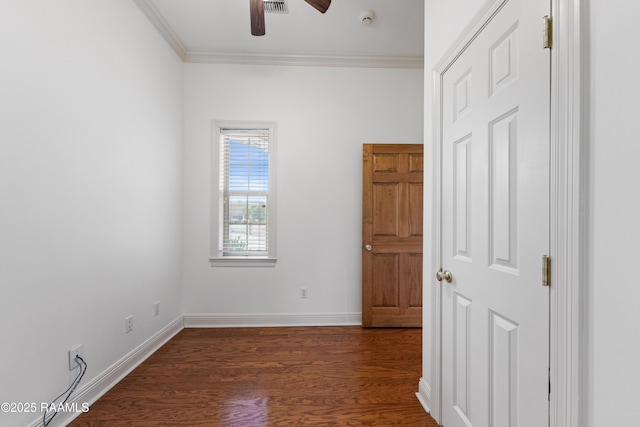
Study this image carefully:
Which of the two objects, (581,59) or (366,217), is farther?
(366,217)

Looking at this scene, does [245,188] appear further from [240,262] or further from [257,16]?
[257,16]

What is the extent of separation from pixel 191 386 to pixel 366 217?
2127mm

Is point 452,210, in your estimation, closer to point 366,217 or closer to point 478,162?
point 478,162

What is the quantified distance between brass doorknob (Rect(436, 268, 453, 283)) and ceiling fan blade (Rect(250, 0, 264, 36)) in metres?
2.15

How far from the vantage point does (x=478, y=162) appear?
3.89 feet

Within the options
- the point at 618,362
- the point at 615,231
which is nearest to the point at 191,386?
the point at 618,362

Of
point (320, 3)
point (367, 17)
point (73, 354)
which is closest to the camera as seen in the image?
point (73, 354)

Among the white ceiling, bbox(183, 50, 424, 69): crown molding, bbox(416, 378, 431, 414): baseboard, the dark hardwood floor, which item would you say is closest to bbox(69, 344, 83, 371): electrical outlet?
the dark hardwood floor

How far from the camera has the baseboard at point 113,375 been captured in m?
1.54

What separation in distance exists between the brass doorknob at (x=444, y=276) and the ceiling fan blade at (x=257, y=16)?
7.05 ft

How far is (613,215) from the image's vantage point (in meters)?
0.67

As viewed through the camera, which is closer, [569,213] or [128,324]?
[569,213]

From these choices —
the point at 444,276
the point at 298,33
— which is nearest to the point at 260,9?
the point at 298,33

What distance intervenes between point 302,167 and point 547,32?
2333mm
